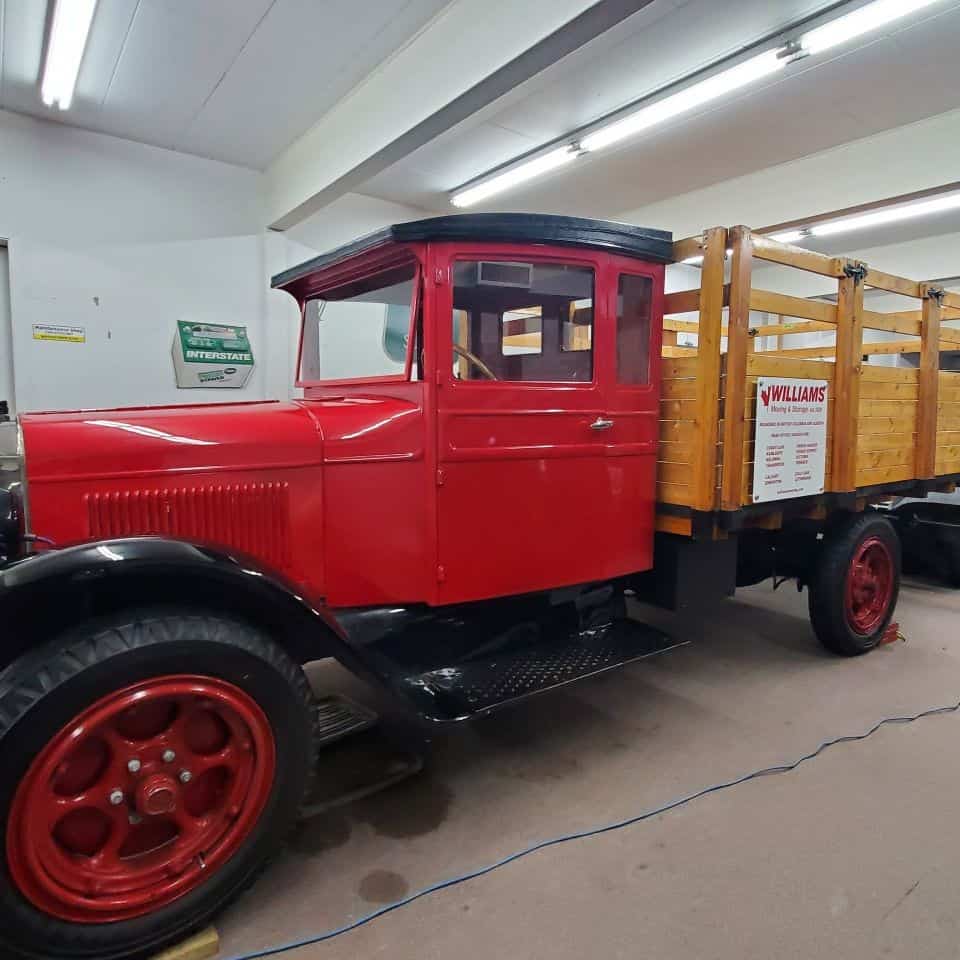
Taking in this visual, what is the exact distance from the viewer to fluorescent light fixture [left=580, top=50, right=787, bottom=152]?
4605mm

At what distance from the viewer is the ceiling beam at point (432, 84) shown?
366cm

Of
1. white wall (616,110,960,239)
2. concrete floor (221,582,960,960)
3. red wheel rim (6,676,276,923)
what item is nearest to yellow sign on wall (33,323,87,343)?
concrete floor (221,582,960,960)

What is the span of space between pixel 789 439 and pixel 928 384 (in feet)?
4.81

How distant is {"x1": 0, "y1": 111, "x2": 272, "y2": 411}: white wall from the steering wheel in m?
4.53

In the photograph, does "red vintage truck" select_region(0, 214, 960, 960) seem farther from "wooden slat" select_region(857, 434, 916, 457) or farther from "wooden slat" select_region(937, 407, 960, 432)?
"wooden slat" select_region(937, 407, 960, 432)

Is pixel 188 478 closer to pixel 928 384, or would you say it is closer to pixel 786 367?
pixel 786 367

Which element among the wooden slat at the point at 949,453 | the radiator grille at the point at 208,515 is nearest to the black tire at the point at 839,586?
the wooden slat at the point at 949,453

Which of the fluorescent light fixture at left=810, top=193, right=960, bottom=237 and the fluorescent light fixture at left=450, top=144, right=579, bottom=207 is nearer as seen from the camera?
the fluorescent light fixture at left=450, top=144, right=579, bottom=207

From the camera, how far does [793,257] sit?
3217mm

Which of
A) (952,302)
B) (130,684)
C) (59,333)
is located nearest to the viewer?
(130,684)

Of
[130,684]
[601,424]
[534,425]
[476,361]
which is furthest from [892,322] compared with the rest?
[130,684]

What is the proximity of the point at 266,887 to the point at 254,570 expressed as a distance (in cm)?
97

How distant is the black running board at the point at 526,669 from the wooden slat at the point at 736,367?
2.32 ft

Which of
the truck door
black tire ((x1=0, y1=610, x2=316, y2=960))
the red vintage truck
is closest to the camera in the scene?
black tire ((x1=0, y1=610, x2=316, y2=960))
